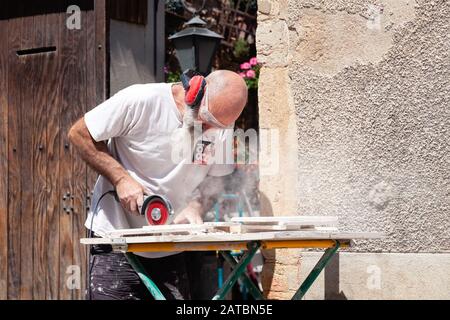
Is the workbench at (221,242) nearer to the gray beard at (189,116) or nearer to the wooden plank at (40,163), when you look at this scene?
the gray beard at (189,116)

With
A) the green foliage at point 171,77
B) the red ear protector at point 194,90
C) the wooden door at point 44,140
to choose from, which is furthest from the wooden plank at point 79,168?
the green foliage at point 171,77

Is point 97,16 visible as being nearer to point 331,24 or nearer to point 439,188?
point 331,24

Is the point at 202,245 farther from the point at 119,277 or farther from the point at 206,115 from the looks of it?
the point at 119,277

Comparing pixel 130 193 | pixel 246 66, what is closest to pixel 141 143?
pixel 130 193

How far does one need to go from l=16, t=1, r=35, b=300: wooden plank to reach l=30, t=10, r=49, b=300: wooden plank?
1.1 inches

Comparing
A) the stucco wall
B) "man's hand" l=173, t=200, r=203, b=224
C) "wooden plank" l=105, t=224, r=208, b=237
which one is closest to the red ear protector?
"man's hand" l=173, t=200, r=203, b=224

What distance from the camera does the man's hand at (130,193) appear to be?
3.76 meters

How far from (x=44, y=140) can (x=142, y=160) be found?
1.96 metres

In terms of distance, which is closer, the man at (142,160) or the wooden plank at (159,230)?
the wooden plank at (159,230)

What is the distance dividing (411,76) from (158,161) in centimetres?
140

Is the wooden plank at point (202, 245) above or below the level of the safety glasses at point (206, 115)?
below

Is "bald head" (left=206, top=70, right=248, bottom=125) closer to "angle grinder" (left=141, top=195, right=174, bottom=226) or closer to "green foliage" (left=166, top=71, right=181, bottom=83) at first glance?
"angle grinder" (left=141, top=195, right=174, bottom=226)

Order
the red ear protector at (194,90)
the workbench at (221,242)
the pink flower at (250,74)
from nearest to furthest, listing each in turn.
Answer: the workbench at (221,242) < the red ear protector at (194,90) < the pink flower at (250,74)

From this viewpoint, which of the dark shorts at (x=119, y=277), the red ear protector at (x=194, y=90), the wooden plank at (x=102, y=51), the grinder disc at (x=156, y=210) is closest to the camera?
the grinder disc at (x=156, y=210)
